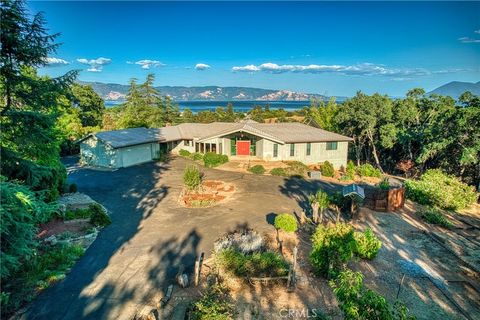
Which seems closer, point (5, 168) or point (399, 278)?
point (5, 168)

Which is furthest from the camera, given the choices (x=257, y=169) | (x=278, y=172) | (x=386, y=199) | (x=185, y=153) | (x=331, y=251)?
(x=185, y=153)

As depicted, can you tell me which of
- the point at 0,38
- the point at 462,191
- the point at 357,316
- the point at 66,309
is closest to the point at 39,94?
the point at 0,38

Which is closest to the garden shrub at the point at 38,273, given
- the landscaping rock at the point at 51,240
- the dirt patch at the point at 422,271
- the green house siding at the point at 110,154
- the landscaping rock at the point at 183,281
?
the landscaping rock at the point at 51,240

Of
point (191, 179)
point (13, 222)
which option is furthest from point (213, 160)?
point (13, 222)

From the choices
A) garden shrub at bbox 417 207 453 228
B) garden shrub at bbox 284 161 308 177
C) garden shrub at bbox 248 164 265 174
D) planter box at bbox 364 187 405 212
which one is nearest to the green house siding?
garden shrub at bbox 248 164 265 174

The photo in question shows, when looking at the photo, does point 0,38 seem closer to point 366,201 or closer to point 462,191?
point 366,201

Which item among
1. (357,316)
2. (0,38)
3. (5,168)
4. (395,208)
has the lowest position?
(395,208)

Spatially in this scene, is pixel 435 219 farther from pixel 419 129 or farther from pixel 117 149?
pixel 117 149

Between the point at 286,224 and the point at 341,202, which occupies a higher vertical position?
the point at 286,224
